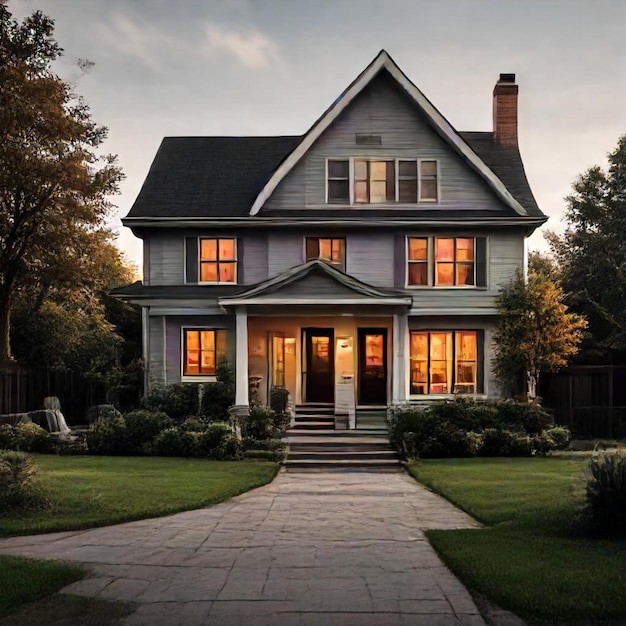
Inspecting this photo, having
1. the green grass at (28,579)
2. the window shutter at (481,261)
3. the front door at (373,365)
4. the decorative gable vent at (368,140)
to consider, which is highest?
the decorative gable vent at (368,140)

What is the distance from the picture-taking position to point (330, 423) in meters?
18.9

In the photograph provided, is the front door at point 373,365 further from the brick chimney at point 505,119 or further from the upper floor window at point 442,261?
the brick chimney at point 505,119

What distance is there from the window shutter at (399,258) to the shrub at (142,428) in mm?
8038

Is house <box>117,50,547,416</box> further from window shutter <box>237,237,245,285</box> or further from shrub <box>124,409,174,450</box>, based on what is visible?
shrub <box>124,409,174,450</box>

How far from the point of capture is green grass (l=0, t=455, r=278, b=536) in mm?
8523

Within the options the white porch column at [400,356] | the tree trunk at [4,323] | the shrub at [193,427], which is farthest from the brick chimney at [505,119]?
the tree trunk at [4,323]

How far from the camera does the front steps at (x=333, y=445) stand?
578 inches

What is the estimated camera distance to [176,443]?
49.7 feet

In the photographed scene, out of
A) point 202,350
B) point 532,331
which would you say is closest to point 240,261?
point 202,350

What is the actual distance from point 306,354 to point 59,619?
15427 millimetres

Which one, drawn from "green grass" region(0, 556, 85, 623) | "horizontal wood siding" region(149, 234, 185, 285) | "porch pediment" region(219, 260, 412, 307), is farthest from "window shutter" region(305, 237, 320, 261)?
"green grass" region(0, 556, 85, 623)

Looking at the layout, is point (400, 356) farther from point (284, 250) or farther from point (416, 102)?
→ point (416, 102)

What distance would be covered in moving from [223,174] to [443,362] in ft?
30.0

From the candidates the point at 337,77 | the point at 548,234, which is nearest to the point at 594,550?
the point at 337,77
